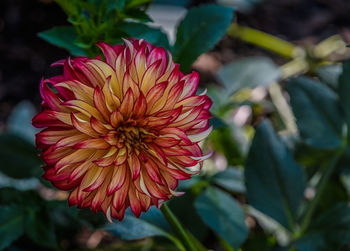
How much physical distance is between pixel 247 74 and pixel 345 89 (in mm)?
412

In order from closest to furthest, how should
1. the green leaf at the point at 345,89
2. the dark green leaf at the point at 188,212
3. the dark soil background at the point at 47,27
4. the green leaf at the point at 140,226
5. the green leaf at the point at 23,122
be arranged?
1. the green leaf at the point at 140,226
2. the green leaf at the point at 345,89
3. the dark green leaf at the point at 188,212
4. the green leaf at the point at 23,122
5. the dark soil background at the point at 47,27

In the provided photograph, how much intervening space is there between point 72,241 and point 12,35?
721 millimetres

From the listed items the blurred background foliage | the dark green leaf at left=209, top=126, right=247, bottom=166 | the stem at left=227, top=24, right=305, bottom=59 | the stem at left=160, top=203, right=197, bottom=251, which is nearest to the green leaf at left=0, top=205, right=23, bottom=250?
A: the blurred background foliage

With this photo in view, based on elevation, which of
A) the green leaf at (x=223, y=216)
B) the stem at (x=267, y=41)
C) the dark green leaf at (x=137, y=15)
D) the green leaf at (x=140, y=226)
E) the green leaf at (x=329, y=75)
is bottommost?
the stem at (x=267, y=41)

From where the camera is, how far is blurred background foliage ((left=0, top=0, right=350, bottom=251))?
80 cm

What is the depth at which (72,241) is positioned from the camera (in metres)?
1.20

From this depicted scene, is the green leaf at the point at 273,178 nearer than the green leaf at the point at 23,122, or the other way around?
the green leaf at the point at 273,178

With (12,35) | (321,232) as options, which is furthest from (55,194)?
(321,232)

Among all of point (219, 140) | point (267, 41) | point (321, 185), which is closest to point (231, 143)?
point (219, 140)

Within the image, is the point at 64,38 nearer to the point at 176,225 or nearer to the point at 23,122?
the point at 176,225

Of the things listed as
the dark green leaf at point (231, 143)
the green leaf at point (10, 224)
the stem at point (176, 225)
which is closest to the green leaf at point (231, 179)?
the dark green leaf at point (231, 143)

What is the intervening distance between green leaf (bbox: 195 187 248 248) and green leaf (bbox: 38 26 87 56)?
325mm

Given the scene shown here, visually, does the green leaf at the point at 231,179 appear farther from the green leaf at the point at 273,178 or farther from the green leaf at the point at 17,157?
the green leaf at the point at 17,157

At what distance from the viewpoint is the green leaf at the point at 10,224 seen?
83 cm
